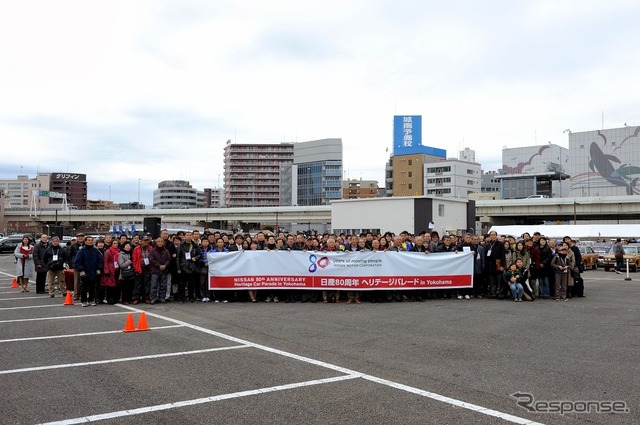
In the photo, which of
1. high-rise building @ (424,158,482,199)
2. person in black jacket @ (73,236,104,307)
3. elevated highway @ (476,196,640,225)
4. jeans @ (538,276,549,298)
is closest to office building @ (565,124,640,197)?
high-rise building @ (424,158,482,199)

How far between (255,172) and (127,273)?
157 meters

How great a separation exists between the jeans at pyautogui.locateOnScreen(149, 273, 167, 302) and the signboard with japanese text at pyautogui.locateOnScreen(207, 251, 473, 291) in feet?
4.35

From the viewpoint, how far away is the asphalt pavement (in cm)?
582

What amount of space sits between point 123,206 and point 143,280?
159 m

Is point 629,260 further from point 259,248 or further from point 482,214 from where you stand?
point 482,214

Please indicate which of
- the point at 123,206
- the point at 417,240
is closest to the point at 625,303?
the point at 417,240

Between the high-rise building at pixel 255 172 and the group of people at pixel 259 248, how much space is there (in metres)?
152

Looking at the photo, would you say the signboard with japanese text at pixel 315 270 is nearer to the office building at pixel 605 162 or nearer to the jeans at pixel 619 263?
the jeans at pixel 619 263

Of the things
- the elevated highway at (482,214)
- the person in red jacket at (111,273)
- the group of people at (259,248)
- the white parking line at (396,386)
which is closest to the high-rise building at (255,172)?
the elevated highway at (482,214)

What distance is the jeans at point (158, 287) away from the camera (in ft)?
49.3

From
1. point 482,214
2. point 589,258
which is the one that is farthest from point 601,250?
point 482,214

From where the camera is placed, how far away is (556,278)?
627 inches

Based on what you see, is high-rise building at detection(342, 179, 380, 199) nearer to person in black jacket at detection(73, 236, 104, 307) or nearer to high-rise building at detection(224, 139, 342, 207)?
high-rise building at detection(224, 139, 342, 207)

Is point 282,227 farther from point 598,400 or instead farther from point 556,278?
point 598,400
